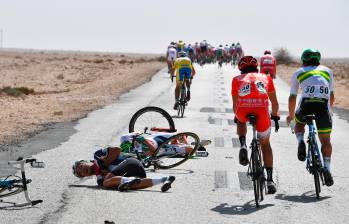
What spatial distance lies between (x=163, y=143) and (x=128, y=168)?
1908 millimetres

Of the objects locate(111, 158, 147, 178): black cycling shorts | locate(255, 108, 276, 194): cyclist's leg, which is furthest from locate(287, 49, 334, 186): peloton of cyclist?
locate(111, 158, 147, 178): black cycling shorts

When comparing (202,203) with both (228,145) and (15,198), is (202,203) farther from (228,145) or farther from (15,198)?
(228,145)

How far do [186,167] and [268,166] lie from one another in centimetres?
261

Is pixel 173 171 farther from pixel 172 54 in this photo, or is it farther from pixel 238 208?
pixel 172 54

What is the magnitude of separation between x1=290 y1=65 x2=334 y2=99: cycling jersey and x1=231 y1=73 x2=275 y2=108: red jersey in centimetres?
58

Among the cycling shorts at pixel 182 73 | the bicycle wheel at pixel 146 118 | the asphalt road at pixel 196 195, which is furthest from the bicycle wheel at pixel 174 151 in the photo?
the cycling shorts at pixel 182 73

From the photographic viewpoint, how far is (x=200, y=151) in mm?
12617

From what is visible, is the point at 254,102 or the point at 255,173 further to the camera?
the point at 254,102

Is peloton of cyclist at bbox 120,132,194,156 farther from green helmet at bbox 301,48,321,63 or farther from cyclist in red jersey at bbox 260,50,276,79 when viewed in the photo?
cyclist in red jersey at bbox 260,50,276,79

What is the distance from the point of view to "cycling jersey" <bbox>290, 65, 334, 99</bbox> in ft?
32.3

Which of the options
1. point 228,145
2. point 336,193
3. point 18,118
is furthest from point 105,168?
point 18,118

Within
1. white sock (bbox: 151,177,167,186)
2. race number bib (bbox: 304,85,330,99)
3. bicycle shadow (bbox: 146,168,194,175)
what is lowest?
bicycle shadow (bbox: 146,168,194,175)

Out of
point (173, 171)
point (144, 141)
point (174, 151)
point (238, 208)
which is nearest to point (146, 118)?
point (174, 151)

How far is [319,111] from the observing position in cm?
993
